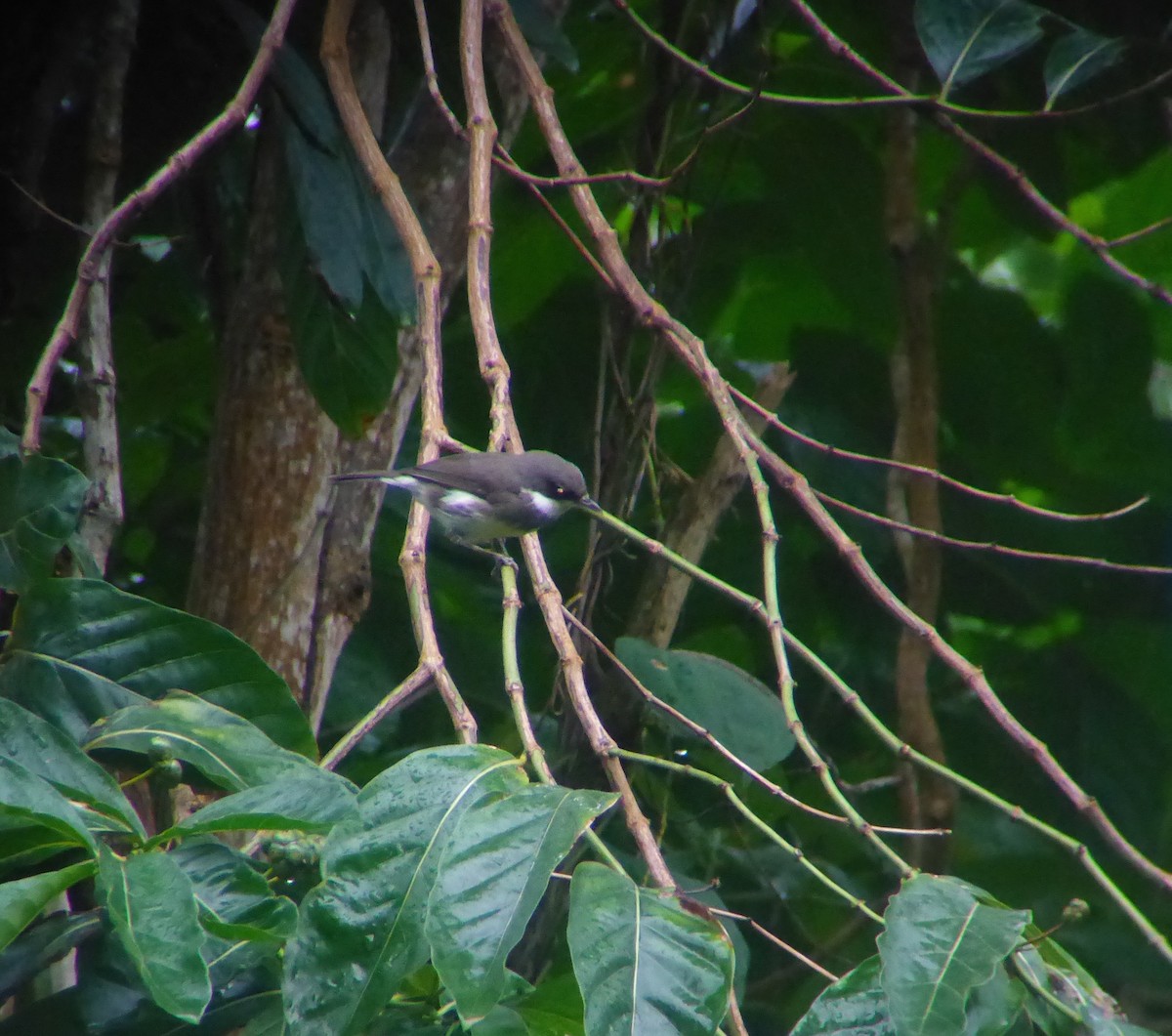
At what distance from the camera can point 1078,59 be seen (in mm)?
2875

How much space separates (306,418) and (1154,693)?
2.43 meters

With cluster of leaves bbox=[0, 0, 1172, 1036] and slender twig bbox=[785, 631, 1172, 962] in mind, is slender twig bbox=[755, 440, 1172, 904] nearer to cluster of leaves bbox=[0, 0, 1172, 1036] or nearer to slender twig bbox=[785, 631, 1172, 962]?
slender twig bbox=[785, 631, 1172, 962]

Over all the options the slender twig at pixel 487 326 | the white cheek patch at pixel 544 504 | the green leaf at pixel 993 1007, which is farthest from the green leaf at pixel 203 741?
the white cheek patch at pixel 544 504

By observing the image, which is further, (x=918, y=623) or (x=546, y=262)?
(x=546, y=262)

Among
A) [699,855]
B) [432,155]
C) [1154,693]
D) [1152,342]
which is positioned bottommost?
[699,855]

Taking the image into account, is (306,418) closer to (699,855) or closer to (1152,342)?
(699,855)

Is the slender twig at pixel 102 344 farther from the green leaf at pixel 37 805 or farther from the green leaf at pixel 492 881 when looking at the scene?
the green leaf at pixel 492 881

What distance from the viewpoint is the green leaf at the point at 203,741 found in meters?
1.60

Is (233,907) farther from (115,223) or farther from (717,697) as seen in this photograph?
(717,697)

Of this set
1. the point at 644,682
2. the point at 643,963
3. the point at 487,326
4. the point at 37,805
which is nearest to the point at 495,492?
the point at 644,682

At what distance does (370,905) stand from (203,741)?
48cm

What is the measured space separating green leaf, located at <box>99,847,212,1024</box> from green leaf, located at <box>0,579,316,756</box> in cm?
58

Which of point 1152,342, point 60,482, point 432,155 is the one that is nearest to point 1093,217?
point 1152,342

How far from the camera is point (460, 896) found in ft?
3.92
